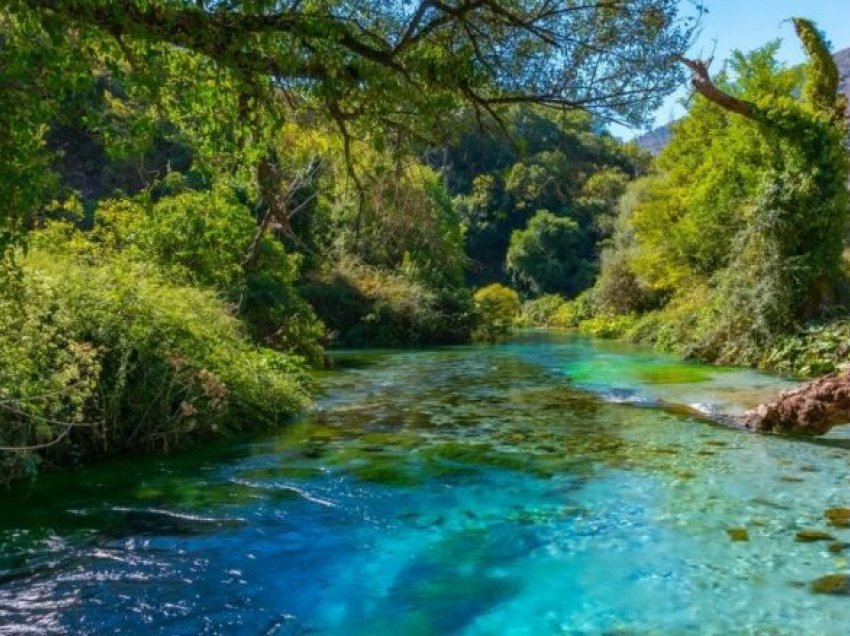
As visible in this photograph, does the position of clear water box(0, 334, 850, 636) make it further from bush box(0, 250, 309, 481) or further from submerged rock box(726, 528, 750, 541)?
bush box(0, 250, 309, 481)

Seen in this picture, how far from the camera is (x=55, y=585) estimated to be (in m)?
5.03

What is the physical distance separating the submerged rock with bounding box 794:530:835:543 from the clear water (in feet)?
0.37

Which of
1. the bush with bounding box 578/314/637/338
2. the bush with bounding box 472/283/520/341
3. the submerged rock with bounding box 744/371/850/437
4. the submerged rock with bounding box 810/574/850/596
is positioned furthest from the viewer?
the bush with bounding box 578/314/637/338

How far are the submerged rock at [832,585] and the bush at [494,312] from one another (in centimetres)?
2962

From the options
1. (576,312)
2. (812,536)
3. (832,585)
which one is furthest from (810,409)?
(576,312)

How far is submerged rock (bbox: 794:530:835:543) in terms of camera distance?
19.0 ft

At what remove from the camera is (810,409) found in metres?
9.42

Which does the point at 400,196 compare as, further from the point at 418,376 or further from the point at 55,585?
the point at 418,376

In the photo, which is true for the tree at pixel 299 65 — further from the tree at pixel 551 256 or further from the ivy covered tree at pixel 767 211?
the tree at pixel 551 256

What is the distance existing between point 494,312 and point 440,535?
38.5 meters

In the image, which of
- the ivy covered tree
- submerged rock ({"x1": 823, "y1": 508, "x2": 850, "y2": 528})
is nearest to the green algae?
the ivy covered tree

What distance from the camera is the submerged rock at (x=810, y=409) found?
911 cm

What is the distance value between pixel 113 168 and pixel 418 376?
26753 mm

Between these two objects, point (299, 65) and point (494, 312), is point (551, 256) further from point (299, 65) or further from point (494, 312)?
point (299, 65)
